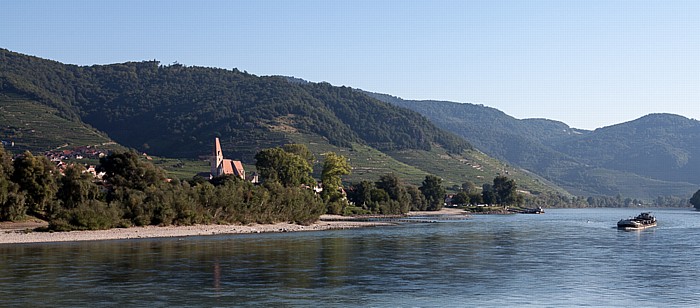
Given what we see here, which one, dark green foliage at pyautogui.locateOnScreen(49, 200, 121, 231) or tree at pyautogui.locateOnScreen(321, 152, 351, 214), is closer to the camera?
dark green foliage at pyautogui.locateOnScreen(49, 200, 121, 231)

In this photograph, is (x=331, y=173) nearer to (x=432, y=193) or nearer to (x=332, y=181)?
(x=332, y=181)

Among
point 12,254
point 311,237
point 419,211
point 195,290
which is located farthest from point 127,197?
point 419,211

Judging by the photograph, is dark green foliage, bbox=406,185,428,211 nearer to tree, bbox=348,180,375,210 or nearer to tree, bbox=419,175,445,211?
tree, bbox=419,175,445,211

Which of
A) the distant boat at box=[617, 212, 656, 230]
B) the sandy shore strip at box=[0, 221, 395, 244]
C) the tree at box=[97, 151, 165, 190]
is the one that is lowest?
the sandy shore strip at box=[0, 221, 395, 244]

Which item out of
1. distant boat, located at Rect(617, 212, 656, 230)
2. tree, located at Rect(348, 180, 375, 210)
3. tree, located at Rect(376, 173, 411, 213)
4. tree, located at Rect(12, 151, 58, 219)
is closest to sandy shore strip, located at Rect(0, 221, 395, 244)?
tree, located at Rect(12, 151, 58, 219)

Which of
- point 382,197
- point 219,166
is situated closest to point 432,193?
point 382,197

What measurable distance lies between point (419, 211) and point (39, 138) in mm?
88799

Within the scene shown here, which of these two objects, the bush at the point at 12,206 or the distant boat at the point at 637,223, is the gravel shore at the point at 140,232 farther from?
the distant boat at the point at 637,223

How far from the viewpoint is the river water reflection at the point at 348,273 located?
40.2 meters

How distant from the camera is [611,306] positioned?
126 ft

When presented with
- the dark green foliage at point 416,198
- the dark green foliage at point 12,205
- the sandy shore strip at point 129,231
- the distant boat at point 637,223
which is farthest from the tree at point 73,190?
the dark green foliage at point 416,198

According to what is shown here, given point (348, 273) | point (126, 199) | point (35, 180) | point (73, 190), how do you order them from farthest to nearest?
point (126, 199) → point (73, 190) → point (35, 180) → point (348, 273)

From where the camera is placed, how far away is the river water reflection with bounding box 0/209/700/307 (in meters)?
40.2

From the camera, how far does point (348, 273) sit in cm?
5188
